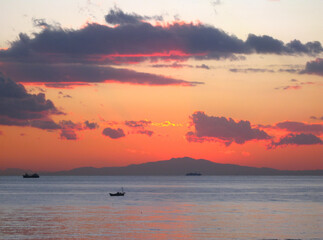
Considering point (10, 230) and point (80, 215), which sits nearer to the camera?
point (10, 230)

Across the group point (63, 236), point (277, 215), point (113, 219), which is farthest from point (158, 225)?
point (277, 215)

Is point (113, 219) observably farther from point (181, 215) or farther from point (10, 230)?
point (10, 230)

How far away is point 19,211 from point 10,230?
34.3 meters

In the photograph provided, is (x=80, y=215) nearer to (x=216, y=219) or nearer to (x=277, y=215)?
(x=216, y=219)

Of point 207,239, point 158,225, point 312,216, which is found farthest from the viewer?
point 312,216

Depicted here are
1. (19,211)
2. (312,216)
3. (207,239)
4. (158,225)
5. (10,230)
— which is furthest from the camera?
(19,211)

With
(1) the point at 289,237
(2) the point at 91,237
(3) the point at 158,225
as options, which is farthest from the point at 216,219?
(2) the point at 91,237

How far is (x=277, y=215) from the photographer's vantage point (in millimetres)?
105688

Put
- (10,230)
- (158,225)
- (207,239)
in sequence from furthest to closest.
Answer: (158,225), (10,230), (207,239)

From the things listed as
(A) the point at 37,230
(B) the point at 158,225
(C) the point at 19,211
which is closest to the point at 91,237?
(A) the point at 37,230

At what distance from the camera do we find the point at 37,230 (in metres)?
81.6

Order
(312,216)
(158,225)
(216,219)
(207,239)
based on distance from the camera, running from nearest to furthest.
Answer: (207,239)
(158,225)
(216,219)
(312,216)

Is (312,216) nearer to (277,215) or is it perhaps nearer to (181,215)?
(277,215)

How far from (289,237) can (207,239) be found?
36.5 ft
